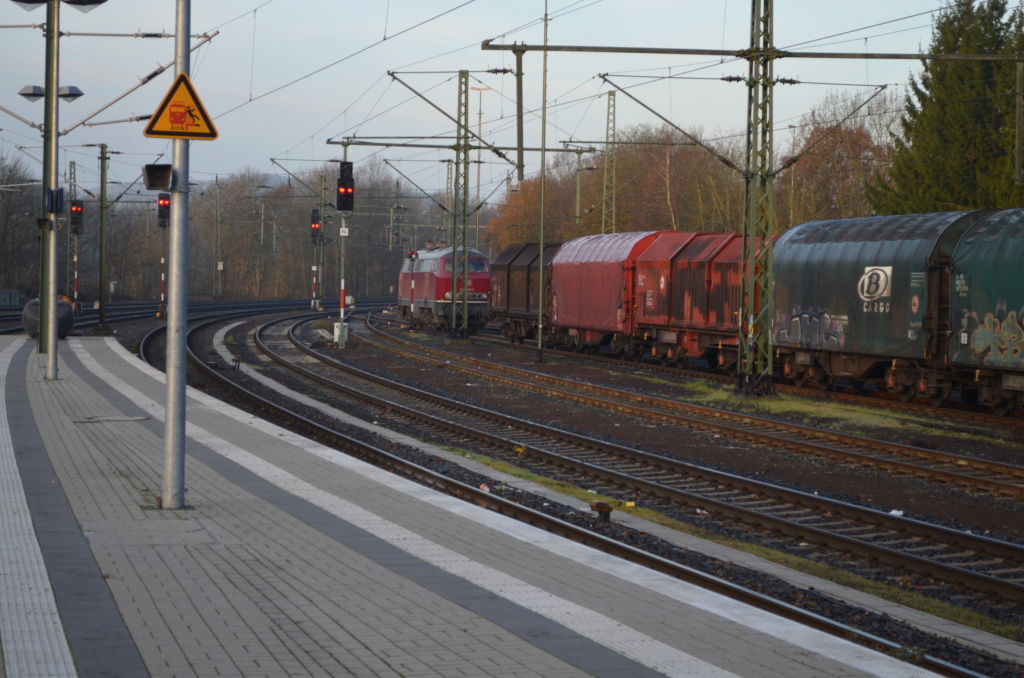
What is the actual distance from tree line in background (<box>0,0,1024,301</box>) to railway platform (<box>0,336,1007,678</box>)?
12263 mm

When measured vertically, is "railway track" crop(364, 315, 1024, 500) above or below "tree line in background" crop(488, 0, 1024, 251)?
below

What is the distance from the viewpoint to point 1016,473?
13016 mm

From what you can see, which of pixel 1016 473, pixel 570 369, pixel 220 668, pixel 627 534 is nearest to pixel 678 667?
pixel 220 668

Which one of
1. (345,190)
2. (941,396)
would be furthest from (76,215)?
(941,396)

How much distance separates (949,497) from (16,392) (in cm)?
1473

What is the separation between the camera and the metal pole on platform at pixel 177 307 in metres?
9.34

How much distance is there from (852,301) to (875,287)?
728 mm

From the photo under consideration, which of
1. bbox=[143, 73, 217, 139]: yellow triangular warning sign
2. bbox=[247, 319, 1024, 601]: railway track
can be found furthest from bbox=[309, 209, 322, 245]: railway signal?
bbox=[143, 73, 217, 139]: yellow triangular warning sign

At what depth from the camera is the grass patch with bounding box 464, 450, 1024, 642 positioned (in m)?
7.94

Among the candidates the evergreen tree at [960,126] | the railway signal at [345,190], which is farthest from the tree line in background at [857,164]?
the railway signal at [345,190]

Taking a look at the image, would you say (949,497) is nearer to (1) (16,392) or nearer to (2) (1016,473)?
(2) (1016,473)

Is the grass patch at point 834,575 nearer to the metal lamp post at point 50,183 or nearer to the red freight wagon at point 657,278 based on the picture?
the metal lamp post at point 50,183

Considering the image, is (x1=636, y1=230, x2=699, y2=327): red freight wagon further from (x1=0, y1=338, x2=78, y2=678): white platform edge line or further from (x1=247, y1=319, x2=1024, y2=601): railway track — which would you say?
(x1=0, y1=338, x2=78, y2=678): white platform edge line

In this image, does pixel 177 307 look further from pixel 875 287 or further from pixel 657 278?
pixel 657 278
